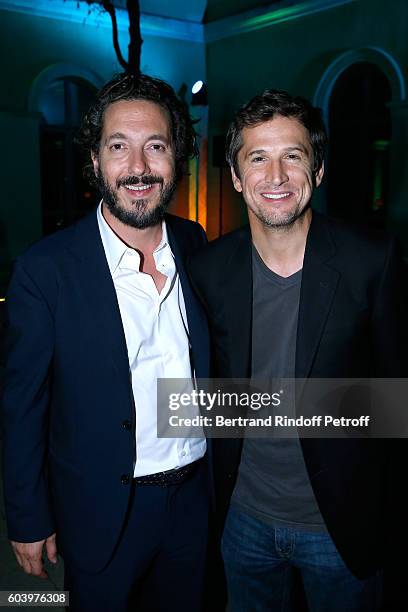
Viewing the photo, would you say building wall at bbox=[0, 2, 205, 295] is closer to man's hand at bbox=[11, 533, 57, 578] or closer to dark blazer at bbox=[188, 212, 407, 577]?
man's hand at bbox=[11, 533, 57, 578]

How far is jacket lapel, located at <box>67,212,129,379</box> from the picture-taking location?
1.74 meters

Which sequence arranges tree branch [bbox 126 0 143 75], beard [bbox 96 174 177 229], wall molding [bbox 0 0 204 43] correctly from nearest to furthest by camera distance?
beard [bbox 96 174 177 229] < tree branch [bbox 126 0 143 75] < wall molding [bbox 0 0 204 43]

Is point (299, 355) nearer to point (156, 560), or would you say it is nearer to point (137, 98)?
point (156, 560)

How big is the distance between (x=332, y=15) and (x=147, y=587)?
950 cm

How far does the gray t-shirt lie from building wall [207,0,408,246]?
7.85m

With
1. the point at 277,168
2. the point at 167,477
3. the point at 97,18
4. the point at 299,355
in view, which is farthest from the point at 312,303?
the point at 97,18

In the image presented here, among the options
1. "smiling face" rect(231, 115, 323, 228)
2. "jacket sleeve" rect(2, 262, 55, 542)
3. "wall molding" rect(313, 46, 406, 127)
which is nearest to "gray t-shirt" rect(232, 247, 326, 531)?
"smiling face" rect(231, 115, 323, 228)

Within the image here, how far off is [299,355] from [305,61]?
9364 millimetres

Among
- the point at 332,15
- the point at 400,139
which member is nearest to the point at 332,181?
the point at 400,139

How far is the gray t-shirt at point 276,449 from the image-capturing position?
1693mm

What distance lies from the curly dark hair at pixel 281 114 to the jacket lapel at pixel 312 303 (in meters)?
0.39

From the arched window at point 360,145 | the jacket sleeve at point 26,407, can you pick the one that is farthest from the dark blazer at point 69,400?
the arched window at point 360,145

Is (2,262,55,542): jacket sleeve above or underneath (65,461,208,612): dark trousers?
above

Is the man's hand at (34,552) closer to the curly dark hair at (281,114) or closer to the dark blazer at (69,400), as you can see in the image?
the dark blazer at (69,400)
